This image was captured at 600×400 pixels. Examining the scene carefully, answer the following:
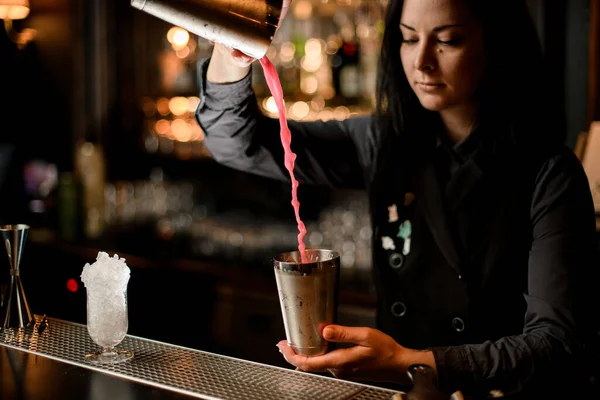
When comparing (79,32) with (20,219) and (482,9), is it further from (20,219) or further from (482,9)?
(482,9)

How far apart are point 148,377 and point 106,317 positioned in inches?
6.2

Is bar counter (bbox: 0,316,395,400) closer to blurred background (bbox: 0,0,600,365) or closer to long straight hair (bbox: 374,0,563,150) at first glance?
long straight hair (bbox: 374,0,563,150)

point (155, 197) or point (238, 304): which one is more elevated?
point (155, 197)

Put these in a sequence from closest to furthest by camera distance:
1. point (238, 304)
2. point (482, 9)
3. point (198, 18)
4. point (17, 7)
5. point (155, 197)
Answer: point (198, 18) → point (482, 9) → point (238, 304) → point (17, 7) → point (155, 197)

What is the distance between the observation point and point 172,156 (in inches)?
185

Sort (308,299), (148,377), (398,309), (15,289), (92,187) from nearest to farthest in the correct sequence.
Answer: (308,299) → (148,377) → (15,289) → (398,309) → (92,187)

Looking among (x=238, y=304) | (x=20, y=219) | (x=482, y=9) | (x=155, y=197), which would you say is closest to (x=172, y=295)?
(x=238, y=304)

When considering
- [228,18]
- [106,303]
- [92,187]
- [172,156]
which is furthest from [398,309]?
[92,187]

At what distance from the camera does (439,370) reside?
4.79 feet

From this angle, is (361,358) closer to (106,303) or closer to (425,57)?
(106,303)

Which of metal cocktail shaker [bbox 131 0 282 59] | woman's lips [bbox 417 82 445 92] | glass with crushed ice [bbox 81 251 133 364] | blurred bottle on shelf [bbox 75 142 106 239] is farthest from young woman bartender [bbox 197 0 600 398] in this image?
blurred bottle on shelf [bbox 75 142 106 239]

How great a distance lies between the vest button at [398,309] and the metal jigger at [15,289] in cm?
90

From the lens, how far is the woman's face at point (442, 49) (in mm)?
1742

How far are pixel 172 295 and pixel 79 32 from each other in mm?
2104
